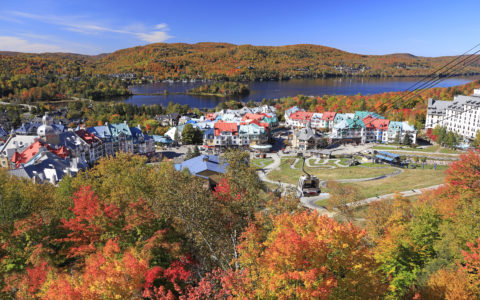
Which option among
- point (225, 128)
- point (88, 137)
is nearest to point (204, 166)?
point (88, 137)

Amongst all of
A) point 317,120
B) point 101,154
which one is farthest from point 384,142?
point 101,154

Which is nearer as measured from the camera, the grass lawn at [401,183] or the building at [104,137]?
the grass lawn at [401,183]

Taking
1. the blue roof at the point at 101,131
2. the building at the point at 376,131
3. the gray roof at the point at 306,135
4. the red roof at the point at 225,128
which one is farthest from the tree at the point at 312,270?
the building at the point at 376,131

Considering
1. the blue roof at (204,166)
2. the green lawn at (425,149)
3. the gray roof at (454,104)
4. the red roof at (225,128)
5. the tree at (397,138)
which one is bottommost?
the green lawn at (425,149)

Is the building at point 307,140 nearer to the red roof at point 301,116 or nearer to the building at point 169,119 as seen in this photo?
the red roof at point 301,116

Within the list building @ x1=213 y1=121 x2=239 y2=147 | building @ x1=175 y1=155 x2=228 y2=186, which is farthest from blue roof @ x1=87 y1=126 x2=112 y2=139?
building @ x1=175 y1=155 x2=228 y2=186

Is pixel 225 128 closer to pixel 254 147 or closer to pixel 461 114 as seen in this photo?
pixel 254 147
